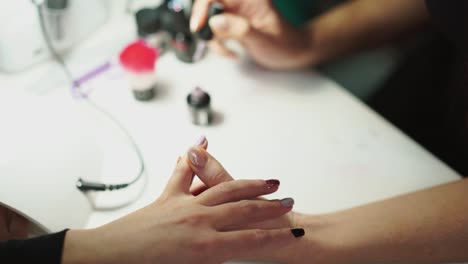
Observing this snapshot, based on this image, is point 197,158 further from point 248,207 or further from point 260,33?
point 260,33

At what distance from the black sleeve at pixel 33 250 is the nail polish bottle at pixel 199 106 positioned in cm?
29

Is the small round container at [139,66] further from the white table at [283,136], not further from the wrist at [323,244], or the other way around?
the wrist at [323,244]

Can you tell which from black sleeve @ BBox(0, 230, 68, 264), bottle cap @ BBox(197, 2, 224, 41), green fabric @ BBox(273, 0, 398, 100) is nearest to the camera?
black sleeve @ BBox(0, 230, 68, 264)

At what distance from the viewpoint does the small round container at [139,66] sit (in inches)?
31.0

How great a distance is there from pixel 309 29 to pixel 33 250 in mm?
581

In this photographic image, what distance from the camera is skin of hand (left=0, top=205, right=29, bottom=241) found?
24.1 inches

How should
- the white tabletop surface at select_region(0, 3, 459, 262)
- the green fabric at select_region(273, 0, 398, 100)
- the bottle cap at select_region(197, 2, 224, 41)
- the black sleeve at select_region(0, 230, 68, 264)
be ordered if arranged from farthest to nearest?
the green fabric at select_region(273, 0, 398, 100) < the bottle cap at select_region(197, 2, 224, 41) < the white tabletop surface at select_region(0, 3, 459, 262) < the black sleeve at select_region(0, 230, 68, 264)

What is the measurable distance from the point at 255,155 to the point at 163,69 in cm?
25

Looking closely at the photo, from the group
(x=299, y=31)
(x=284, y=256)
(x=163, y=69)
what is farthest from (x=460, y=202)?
(x=163, y=69)

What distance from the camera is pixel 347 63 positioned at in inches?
40.9

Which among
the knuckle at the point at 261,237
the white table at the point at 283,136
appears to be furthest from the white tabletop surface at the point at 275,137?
the knuckle at the point at 261,237

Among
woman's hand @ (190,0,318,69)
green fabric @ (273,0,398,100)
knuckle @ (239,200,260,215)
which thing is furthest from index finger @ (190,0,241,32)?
knuckle @ (239,200,260,215)

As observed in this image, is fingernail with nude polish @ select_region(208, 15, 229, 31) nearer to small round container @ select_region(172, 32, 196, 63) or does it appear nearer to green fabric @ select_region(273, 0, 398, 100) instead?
small round container @ select_region(172, 32, 196, 63)

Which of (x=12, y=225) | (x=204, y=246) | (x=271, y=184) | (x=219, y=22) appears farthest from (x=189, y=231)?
(x=219, y=22)
